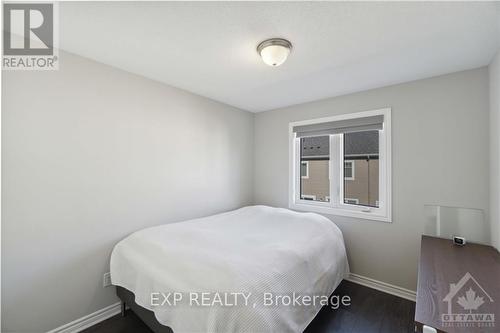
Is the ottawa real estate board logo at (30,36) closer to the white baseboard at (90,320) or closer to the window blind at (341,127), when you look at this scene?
the white baseboard at (90,320)

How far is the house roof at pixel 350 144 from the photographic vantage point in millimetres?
2666

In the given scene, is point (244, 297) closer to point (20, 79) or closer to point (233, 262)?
point (233, 262)

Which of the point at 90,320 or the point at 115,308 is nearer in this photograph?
the point at 90,320

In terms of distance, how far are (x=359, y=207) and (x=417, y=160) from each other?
838 millimetres

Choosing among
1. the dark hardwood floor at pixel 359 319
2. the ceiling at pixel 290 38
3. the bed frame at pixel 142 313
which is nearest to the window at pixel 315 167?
the ceiling at pixel 290 38

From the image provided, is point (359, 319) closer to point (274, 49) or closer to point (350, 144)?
point (350, 144)

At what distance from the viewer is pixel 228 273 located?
1347mm

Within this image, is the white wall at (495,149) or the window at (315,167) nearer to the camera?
the white wall at (495,149)

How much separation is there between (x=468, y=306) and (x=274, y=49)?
1896 millimetres

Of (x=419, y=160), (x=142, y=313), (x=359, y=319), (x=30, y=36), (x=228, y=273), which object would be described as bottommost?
(x=359, y=319)

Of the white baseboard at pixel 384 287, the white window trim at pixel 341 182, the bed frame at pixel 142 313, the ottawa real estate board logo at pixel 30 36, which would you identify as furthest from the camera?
the white window trim at pixel 341 182

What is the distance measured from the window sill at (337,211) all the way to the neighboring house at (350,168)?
16cm

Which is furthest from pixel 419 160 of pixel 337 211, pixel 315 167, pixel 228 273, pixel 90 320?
pixel 90 320

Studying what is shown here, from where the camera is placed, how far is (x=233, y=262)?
4.85 feet
